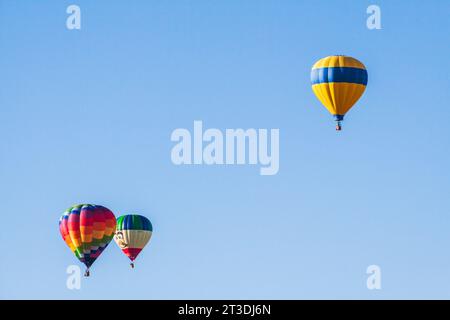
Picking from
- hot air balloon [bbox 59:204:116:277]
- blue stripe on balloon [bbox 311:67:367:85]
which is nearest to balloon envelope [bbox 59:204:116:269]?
hot air balloon [bbox 59:204:116:277]

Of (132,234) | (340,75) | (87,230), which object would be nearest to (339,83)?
(340,75)

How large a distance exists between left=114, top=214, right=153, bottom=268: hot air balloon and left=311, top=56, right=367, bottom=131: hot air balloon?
578 inches

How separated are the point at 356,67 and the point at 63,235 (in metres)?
17.1

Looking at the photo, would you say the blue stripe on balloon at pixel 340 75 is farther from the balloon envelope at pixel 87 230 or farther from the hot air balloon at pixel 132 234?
the hot air balloon at pixel 132 234

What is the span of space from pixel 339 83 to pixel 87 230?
1465 centimetres

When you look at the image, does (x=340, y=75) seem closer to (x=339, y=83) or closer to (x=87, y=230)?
(x=339, y=83)

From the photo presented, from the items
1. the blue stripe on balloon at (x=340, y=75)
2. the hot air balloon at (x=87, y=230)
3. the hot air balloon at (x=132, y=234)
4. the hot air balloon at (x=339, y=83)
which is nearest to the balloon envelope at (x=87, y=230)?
the hot air balloon at (x=87, y=230)

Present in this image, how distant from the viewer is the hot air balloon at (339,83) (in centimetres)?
7762

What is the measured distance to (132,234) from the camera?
87.8 m

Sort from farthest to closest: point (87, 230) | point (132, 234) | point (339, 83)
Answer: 1. point (132, 234)
2. point (87, 230)
3. point (339, 83)

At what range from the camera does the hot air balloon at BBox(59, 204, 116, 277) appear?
81.7 meters

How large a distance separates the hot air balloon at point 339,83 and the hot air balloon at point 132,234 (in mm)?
14686
